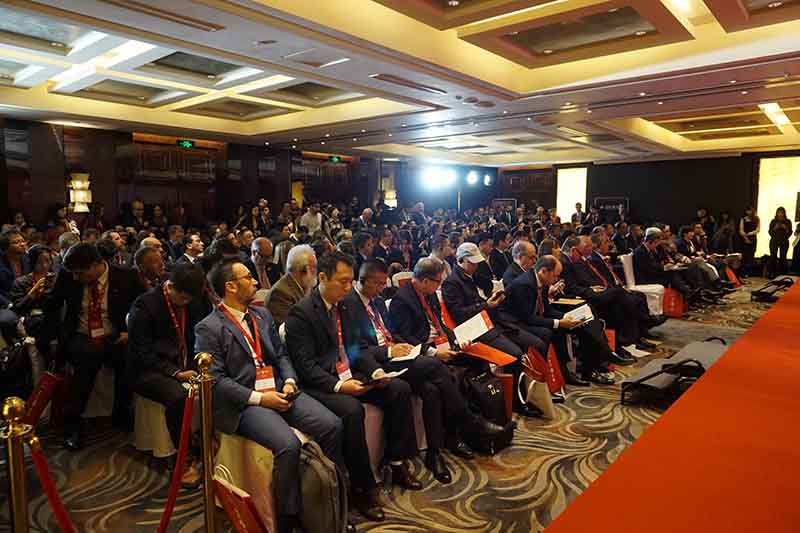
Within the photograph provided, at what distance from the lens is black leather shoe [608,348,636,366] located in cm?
544

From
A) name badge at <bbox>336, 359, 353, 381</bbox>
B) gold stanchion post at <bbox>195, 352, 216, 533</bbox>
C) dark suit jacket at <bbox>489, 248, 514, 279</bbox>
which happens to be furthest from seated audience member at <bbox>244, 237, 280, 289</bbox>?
gold stanchion post at <bbox>195, 352, 216, 533</bbox>

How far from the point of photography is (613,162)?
16.7 m

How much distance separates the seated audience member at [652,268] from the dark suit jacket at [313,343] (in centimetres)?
595

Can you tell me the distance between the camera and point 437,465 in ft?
10.2

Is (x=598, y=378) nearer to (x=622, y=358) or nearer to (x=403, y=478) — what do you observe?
(x=622, y=358)

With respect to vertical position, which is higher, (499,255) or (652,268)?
(499,255)

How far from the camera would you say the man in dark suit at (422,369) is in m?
3.10

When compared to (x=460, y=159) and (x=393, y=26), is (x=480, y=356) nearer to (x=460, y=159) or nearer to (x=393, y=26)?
(x=393, y=26)

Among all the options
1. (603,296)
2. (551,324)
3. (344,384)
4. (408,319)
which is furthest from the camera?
(603,296)

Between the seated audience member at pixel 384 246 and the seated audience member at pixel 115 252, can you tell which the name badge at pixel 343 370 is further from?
the seated audience member at pixel 384 246

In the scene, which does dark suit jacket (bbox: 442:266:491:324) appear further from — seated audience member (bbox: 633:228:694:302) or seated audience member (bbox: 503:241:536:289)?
seated audience member (bbox: 633:228:694:302)

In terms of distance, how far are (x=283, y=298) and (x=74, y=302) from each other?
1.33 metres

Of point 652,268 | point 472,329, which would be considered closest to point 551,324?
point 472,329

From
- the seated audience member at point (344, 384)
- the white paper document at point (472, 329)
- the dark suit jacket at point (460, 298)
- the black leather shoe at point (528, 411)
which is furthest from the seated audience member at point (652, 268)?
the seated audience member at point (344, 384)
